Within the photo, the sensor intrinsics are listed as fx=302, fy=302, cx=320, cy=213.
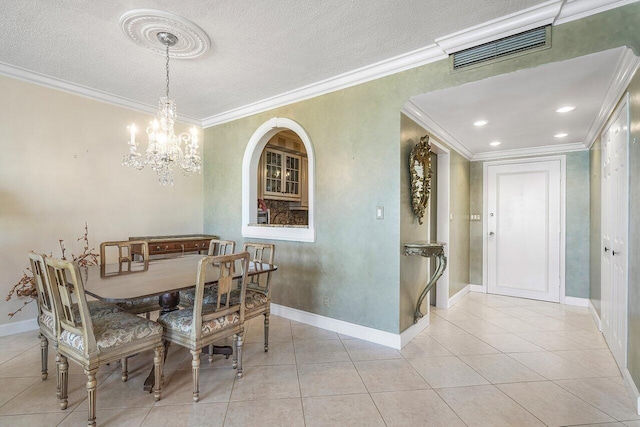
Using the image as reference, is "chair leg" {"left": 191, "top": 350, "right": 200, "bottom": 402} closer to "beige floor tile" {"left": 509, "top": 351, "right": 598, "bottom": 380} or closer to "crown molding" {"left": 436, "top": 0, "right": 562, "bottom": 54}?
"beige floor tile" {"left": 509, "top": 351, "right": 598, "bottom": 380}

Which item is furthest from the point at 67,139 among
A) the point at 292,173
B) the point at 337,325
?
the point at 337,325

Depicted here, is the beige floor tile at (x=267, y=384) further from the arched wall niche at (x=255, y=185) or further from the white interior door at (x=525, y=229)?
the white interior door at (x=525, y=229)

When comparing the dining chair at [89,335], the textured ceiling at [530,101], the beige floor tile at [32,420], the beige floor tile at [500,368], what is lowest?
the beige floor tile at [500,368]

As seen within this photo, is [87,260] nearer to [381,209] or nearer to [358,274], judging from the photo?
[358,274]

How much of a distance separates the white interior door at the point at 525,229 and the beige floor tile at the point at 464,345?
7.31 feet

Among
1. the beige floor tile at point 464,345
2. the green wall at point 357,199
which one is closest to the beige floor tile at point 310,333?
the green wall at point 357,199

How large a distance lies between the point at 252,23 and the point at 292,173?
3.55 m

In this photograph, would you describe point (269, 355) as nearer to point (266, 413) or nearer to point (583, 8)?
point (266, 413)

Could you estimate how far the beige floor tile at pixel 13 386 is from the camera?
2043mm

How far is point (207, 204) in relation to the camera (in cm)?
467

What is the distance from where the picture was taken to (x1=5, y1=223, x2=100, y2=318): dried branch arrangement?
116 inches

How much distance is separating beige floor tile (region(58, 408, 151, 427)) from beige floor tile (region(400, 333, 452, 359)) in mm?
2069

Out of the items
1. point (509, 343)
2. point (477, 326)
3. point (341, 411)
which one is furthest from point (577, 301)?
point (341, 411)

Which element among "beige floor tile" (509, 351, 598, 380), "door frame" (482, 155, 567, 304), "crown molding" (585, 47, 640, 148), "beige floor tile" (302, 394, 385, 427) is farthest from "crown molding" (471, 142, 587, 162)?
"beige floor tile" (302, 394, 385, 427)
